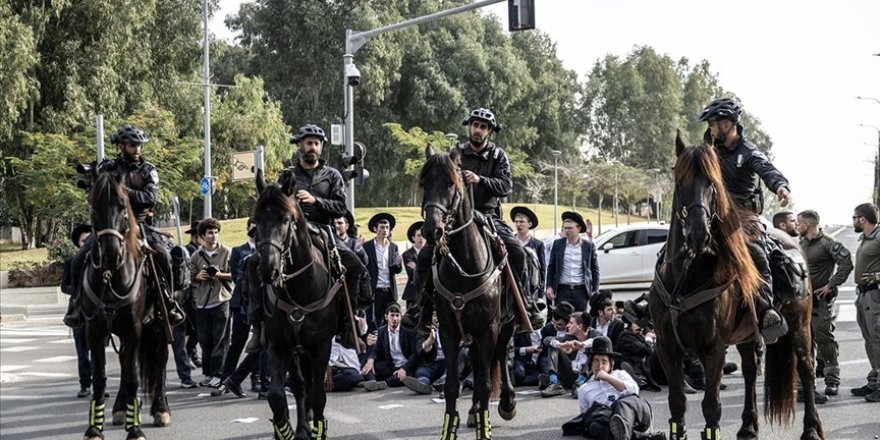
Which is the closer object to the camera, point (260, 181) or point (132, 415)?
point (260, 181)

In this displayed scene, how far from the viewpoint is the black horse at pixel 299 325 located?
25.5 feet

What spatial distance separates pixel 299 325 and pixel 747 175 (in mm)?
3980

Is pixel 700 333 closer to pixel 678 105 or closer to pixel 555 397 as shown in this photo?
pixel 555 397

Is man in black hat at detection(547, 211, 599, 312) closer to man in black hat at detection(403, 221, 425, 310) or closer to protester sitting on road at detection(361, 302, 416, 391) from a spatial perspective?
man in black hat at detection(403, 221, 425, 310)

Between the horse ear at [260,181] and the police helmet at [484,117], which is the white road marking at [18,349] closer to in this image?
the horse ear at [260,181]

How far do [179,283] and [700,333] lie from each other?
17.6ft

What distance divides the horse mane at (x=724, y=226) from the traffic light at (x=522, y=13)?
10.7 m

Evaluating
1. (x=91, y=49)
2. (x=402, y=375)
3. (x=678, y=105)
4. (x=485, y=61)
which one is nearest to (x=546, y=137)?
(x=485, y=61)

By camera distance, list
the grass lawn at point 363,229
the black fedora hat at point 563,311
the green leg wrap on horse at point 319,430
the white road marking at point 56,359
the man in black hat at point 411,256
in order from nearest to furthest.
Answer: the green leg wrap on horse at point 319,430 < the black fedora hat at point 563,311 < the man in black hat at point 411,256 < the white road marking at point 56,359 < the grass lawn at point 363,229

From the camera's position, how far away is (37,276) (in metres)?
30.1

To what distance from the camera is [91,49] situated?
39125mm

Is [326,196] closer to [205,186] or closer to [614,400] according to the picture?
[614,400]

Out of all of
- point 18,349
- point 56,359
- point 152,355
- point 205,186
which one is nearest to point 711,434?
point 152,355

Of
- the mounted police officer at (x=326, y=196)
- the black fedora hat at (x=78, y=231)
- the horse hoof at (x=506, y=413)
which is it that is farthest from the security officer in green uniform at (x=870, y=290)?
the black fedora hat at (x=78, y=231)
